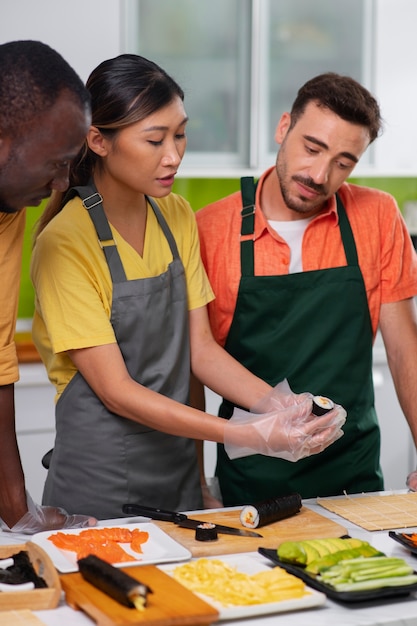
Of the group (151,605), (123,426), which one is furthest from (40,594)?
(123,426)

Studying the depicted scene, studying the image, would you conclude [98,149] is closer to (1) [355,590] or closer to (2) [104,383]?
(2) [104,383]

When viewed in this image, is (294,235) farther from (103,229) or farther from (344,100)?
(103,229)

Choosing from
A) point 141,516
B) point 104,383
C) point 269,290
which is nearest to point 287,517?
point 141,516

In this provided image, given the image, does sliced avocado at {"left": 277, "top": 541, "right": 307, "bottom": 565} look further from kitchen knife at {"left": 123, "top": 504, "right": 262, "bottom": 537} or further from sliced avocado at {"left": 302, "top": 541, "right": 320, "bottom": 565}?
kitchen knife at {"left": 123, "top": 504, "right": 262, "bottom": 537}

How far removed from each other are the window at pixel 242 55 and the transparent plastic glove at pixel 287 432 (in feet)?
5.90

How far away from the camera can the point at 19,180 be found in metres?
Result: 1.75

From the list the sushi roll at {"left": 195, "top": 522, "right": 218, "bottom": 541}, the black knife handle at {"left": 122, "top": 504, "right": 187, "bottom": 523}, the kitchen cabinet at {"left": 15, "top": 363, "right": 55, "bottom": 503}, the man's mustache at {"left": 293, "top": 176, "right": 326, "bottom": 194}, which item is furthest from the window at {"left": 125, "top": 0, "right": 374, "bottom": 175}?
the sushi roll at {"left": 195, "top": 522, "right": 218, "bottom": 541}

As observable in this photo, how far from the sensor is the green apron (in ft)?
7.89

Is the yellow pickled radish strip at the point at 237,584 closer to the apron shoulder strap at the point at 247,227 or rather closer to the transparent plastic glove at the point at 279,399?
the transparent plastic glove at the point at 279,399

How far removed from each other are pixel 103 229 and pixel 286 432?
0.59 m

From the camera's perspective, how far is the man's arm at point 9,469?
6.33 ft

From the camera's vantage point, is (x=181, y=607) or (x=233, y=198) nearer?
(x=181, y=607)

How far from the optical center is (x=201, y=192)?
166 inches

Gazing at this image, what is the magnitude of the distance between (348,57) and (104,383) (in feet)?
7.55
